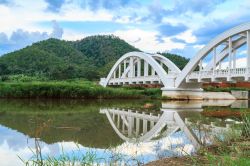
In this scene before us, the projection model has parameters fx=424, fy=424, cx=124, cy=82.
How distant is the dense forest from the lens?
6694cm

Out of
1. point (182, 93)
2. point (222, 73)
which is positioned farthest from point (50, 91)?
point (222, 73)

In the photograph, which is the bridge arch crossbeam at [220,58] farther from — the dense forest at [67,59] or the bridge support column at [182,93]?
the dense forest at [67,59]

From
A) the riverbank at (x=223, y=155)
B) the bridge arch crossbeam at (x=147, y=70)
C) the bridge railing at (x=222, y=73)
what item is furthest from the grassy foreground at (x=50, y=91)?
the riverbank at (x=223, y=155)

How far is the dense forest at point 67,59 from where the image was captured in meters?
66.9

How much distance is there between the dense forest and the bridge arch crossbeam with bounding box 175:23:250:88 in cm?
3104

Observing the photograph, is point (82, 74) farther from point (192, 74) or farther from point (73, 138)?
point (73, 138)

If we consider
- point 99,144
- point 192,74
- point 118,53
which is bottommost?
point 99,144

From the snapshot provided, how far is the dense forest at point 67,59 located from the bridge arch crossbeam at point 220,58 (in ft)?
102

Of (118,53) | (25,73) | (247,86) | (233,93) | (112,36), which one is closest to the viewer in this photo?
(233,93)

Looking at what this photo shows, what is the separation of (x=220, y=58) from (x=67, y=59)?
170ft

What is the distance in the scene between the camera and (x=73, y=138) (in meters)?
10.3

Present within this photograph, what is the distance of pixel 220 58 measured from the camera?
35938mm

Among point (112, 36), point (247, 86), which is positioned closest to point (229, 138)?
point (247, 86)

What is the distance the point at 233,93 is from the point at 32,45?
1867 inches
